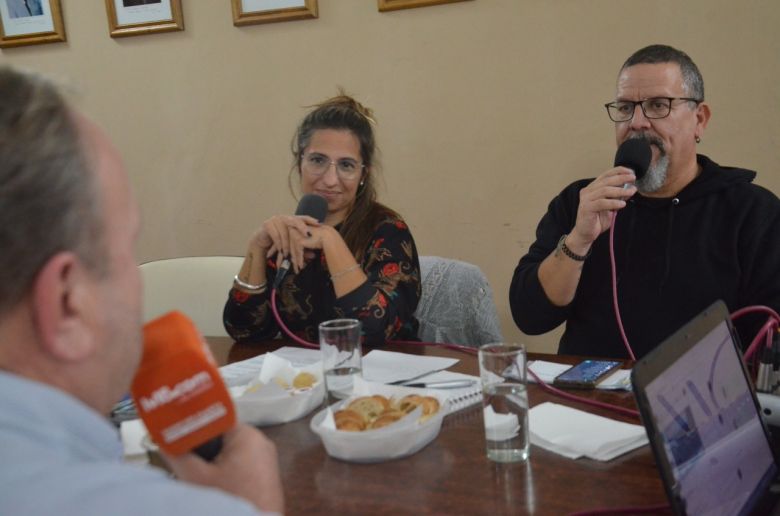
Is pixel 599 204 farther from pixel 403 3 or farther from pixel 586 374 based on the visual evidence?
pixel 403 3

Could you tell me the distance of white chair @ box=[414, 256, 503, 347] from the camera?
201 cm

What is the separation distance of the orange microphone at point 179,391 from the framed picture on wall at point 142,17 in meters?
2.40

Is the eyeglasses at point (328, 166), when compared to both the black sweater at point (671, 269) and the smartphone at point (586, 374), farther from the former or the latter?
the smartphone at point (586, 374)

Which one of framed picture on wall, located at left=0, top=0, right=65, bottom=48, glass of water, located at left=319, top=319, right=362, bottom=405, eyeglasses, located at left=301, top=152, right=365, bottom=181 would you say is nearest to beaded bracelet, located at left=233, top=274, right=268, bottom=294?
eyeglasses, located at left=301, top=152, right=365, bottom=181

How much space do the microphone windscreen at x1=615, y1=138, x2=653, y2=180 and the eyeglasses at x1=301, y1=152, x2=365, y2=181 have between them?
690 mm

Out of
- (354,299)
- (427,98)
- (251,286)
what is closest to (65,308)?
(354,299)

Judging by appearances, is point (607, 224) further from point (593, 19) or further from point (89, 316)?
point (89, 316)

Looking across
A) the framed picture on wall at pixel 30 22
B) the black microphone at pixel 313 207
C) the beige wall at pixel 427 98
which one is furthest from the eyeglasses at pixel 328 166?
the framed picture on wall at pixel 30 22

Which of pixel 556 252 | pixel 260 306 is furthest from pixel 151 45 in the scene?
pixel 556 252

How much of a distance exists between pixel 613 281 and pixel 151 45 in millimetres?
2059

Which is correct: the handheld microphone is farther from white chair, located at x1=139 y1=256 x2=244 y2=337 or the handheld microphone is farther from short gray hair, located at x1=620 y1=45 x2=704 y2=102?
white chair, located at x1=139 y1=256 x2=244 y2=337

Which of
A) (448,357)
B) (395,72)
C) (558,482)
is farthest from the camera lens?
(395,72)

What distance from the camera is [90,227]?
0.53 metres

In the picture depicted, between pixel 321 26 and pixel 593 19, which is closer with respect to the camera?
pixel 593 19
